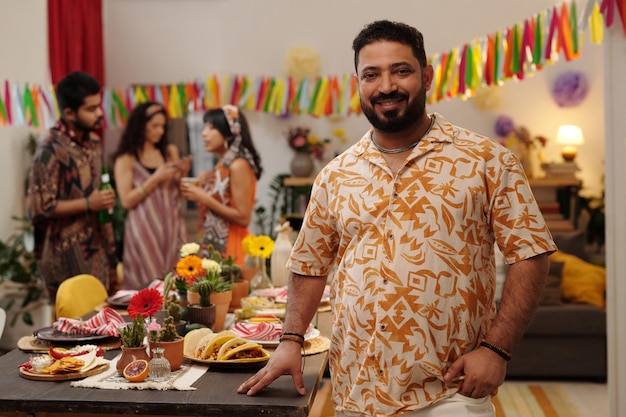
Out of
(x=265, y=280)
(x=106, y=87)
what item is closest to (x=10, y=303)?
(x=265, y=280)

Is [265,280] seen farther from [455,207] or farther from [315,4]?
[315,4]

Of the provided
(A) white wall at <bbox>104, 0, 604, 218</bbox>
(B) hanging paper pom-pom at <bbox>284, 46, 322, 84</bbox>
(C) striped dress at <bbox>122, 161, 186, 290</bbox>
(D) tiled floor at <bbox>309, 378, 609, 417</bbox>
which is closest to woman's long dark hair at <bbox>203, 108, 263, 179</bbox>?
(C) striped dress at <bbox>122, 161, 186, 290</bbox>

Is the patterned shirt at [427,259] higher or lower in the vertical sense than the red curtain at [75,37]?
lower

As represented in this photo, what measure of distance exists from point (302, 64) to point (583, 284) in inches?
138

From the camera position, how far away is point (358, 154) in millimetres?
1978

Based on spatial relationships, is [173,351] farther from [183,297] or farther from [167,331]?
[183,297]

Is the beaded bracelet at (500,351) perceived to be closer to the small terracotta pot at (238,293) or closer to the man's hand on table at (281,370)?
the man's hand on table at (281,370)

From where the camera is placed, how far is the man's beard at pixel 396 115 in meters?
1.88

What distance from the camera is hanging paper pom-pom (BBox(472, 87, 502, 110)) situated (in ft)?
25.3

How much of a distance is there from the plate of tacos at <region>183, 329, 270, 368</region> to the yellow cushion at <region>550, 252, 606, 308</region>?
12.5ft

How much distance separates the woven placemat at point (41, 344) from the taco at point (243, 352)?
415 millimetres

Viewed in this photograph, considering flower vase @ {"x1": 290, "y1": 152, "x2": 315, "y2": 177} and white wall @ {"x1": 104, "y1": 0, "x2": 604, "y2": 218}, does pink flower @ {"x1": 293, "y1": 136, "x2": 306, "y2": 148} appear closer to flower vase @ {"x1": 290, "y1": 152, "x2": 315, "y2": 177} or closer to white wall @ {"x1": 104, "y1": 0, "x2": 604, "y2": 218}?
flower vase @ {"x1": 290, "y1": 152, "x2": 315, "y2": 177}

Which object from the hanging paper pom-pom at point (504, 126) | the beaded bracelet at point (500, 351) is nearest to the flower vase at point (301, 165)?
the hanging paper pom-pom at point (504, 126)

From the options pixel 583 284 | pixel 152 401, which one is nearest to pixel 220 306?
pixel 152 401
